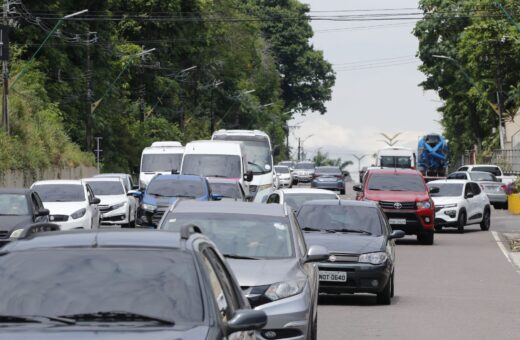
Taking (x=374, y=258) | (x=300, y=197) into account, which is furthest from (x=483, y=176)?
(x=374, y=258)

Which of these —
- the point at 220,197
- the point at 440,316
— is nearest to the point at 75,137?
the point at 220,197

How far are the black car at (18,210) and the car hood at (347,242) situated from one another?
6.09m

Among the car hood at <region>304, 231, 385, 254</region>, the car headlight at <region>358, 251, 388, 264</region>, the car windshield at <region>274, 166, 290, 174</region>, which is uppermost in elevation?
the car hood at <region>304, 231, 385, 254</region>

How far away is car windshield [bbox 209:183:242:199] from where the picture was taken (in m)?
37.5

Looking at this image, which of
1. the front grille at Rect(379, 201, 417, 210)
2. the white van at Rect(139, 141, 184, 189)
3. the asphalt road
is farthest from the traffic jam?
the white van at Rect(139, 141, 184, 189)

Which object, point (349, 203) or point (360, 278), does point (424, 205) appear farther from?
point (360, 278)

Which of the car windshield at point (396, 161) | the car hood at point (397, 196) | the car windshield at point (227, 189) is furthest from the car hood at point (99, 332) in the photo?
the car windshield at point (396, 161)

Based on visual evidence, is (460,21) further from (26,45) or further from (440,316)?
(440,316)

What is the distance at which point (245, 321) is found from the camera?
7359 mm

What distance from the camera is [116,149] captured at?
78312 millimetres

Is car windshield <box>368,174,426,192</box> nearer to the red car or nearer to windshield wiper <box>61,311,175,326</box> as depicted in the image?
the red car

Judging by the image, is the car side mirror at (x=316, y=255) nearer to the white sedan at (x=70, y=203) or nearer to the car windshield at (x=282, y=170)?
the white sedan at (x=70, y=203)

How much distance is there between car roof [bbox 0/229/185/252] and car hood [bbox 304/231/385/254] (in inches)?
437

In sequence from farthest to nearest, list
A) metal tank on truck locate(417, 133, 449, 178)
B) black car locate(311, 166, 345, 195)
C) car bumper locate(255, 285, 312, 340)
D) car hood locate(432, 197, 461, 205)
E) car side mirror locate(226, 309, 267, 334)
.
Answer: black car locate(311, 166, 345, 195) → metal tank on truck locate(417, 133, 449, 178) → car hood locate(432, 197, 461, 205) → car bumper locate(255, 285, 312, 340) → car side mirror locate(226, 309, 267, 334)
